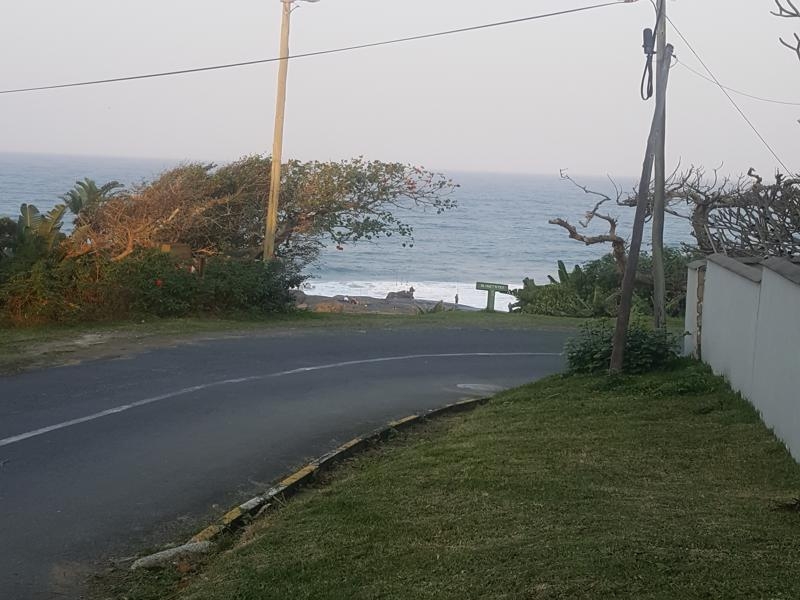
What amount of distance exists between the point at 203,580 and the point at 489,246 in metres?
78.6

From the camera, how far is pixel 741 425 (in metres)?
9.59

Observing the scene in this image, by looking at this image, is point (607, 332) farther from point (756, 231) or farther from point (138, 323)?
point (138, 323)

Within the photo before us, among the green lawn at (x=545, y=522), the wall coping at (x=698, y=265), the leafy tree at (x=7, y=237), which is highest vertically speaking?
the wall coping at (x=698, y=265)

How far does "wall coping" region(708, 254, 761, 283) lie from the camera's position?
10.6 metres

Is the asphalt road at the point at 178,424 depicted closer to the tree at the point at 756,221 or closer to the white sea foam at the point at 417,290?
the tree at the point at 756,221

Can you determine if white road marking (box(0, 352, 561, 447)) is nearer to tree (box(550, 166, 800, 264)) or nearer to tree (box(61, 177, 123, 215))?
tree (box(550, 166, 800, 264))

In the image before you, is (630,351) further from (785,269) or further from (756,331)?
(785,269)

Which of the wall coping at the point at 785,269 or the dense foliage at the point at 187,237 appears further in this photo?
the dense foliage at the point at 187,237

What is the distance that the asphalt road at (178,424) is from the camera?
7660 mm

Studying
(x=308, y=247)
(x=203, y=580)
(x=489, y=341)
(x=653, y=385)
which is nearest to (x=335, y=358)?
(x=489, y=341)

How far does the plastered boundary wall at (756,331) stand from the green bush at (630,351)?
0.54 m

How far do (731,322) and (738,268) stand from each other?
663 millimetres

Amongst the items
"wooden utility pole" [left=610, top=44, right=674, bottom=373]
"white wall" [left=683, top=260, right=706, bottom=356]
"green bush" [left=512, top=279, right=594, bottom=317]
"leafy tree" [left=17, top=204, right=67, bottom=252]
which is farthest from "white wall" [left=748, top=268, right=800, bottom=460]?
"green bush" [left=512, top=279, right=594, bottom=317]

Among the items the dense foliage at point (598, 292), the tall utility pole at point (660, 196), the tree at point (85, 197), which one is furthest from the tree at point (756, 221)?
the tree at point (85, 197)
